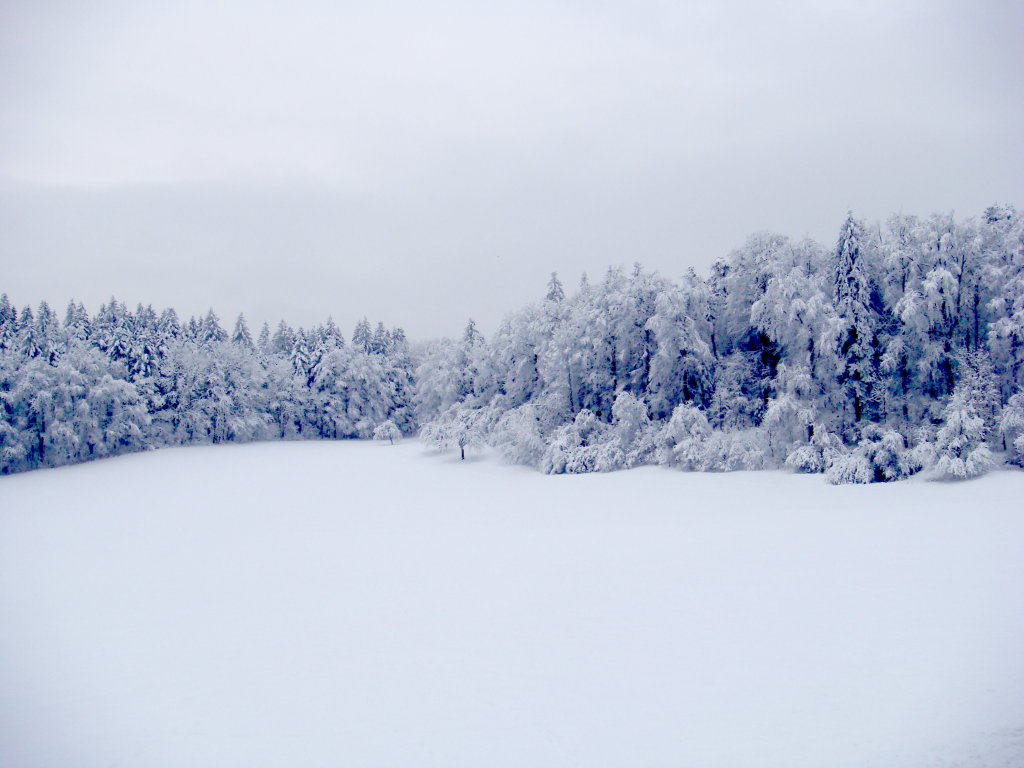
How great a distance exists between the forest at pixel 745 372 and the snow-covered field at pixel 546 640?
5415 millimetres

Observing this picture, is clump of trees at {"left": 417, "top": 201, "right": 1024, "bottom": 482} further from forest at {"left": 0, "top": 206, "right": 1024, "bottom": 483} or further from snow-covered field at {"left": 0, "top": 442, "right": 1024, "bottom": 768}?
snow-covered field at {"left": 0, "top": 442, "right": 1024, "bottom": 768}

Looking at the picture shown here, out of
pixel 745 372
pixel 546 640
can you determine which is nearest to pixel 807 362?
pixel 745 372

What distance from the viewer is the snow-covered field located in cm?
654

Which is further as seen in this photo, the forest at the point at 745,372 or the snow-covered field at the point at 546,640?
the forest at the point at 745,372

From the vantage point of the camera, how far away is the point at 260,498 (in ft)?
90.9

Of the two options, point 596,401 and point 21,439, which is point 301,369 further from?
point 596,401

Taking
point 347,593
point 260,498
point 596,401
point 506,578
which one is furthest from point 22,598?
point 596,401

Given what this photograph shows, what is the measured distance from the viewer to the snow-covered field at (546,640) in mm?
6543

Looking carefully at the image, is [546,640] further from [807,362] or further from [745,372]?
[745,372]

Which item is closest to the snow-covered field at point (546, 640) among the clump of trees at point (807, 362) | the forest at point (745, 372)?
the clump of trees at point (807, 362)

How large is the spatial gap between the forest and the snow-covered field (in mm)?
5415

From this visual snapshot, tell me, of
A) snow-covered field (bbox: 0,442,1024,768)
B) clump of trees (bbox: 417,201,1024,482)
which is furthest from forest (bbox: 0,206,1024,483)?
snow-covered field (bbox: 0,442,1024,768)

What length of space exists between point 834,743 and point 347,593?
382 inches

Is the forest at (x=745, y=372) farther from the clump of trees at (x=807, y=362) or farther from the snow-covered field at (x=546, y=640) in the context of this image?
the snow-covered field at (x=546, y=640)
